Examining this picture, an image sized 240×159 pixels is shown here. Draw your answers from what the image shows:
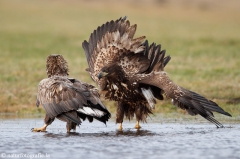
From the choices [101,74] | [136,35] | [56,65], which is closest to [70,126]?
[101,74]

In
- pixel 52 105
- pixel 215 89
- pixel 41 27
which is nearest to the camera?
pixel 52 105

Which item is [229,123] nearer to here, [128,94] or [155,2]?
[128,94]

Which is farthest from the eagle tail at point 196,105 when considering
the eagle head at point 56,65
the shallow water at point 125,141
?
the eagle head at point 56,65

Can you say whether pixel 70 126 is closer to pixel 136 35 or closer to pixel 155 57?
pixel 155 57

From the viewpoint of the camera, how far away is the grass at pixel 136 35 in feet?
43.7

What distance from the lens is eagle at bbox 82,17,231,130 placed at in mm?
9070

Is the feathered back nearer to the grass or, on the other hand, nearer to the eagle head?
the eagle head

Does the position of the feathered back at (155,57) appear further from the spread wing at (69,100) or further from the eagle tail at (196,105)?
the spread wing at (69,100)

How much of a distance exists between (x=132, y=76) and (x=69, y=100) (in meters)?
1.34

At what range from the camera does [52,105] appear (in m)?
8.84

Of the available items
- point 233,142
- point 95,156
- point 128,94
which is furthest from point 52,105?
point 233,142

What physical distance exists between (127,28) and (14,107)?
308 cm

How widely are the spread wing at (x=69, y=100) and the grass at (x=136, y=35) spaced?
2.94 metres

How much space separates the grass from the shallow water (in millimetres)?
2063
